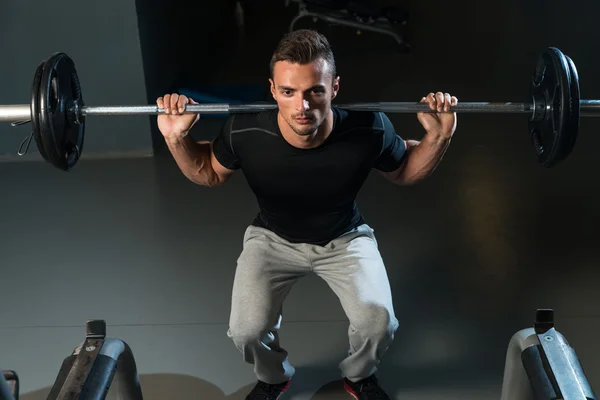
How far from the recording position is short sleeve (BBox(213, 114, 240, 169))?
1719 millimetres

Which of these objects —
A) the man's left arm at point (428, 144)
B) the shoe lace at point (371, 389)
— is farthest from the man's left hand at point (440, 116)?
the shoe lace at point (371, 389)

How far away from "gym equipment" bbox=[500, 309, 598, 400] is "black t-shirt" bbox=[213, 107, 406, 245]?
0.56 metres

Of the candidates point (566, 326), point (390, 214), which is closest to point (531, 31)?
point (390, 214)

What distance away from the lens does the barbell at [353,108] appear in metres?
1.60

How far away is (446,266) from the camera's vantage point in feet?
8.02

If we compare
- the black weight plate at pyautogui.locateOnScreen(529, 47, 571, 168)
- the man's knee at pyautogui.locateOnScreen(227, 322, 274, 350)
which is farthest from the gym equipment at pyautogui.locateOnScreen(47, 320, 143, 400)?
the black weight plate at pyautogui.locateOnScreen(529, 47, 571, 168)

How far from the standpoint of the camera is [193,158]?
175 centimetres

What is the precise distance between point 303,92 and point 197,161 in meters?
0.41

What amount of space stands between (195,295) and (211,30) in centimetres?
318

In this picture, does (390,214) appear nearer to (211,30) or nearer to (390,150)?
(390,150)

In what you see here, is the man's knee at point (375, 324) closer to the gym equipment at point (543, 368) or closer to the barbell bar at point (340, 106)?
the gym equipment at point (543, 368)

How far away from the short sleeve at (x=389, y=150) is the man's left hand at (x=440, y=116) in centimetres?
9

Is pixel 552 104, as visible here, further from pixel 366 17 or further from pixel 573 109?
pixel 366 17

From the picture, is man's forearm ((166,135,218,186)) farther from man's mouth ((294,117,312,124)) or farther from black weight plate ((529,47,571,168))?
black weight plate ((529,47,571,168))
